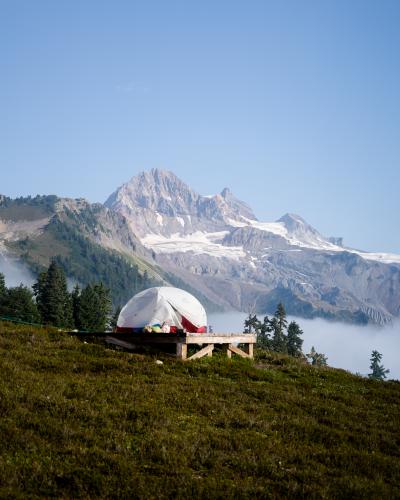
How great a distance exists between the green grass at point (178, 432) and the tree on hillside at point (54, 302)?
10290 centimetres

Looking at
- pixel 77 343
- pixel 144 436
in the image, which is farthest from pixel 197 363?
pixel 144 436

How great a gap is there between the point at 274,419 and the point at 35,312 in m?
107

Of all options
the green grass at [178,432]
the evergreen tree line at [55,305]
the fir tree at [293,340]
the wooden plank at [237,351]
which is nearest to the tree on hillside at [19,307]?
the evergreen tree line at [55,305]

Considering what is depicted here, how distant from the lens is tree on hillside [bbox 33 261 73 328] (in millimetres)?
122062

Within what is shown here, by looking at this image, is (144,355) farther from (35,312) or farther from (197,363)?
(35,312)

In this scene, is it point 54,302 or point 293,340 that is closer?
point 54,302

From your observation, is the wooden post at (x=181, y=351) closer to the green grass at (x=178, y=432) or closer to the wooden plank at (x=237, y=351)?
the green grass at (x=178, y=432)

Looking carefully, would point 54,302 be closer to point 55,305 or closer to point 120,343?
point 55,305

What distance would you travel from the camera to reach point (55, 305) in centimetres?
12444

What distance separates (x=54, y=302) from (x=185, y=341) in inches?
4180

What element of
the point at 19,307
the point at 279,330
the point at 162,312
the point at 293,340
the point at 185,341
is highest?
the point at 162,312

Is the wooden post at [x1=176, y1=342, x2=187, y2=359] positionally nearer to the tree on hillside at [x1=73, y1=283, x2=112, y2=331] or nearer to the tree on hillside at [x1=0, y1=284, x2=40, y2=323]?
the tree on hillside at [x1=0, y1=284, x2=40, y2=323]

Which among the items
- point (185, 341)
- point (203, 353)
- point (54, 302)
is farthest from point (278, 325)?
point (185, 341)

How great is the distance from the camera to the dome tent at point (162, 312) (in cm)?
2894
